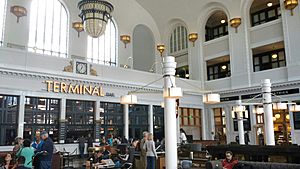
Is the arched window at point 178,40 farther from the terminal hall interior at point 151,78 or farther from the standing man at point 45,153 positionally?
the standing man at point 45,153

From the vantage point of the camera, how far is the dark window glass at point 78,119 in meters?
12.6

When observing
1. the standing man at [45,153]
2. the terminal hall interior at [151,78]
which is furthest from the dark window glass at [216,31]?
the standing man at [45,153]

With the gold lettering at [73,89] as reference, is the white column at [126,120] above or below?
below

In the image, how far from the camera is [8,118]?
35.9 ft

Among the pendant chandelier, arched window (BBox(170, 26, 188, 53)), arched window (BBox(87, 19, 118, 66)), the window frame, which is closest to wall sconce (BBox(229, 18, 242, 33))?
the window frame

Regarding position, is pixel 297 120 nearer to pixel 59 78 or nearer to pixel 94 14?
pixel 94 14

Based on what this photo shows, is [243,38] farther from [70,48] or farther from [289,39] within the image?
[70,48]

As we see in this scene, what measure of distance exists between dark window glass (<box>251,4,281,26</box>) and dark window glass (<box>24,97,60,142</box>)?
41.8ft

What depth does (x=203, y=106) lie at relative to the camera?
18812mm

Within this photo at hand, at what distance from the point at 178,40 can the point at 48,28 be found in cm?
902

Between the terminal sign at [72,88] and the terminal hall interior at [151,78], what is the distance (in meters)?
0.04

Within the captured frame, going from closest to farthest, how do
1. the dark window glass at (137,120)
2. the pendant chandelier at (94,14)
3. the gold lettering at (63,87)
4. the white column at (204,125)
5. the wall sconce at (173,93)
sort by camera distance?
1. the wall sconce at (173,93)
2. the pendant chandelier at (94,14)
3. the gold lettering at (63,87)
4. the dark window glass at (137,120)
5. the white column at (204,125)

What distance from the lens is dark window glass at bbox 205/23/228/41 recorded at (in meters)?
19.5

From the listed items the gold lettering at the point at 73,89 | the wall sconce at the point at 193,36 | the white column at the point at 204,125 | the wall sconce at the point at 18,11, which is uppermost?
the wall sconce at the point at 193,36
